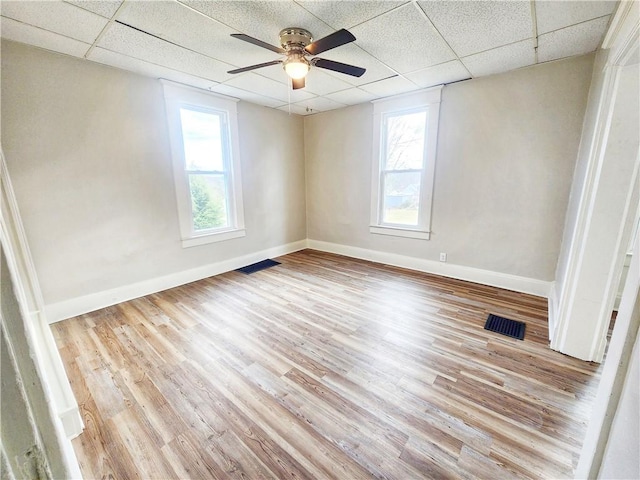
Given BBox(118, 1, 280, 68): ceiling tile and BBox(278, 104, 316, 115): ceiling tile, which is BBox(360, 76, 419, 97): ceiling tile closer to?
BBox(278, 104, 316, 115): ceiling tile

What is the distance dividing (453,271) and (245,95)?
144 inches

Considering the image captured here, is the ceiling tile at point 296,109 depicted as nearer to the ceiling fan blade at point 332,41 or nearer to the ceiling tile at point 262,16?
the ceiling tile at point 262,16

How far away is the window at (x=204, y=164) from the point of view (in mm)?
3250

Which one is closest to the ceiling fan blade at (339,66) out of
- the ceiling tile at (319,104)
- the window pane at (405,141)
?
the ceiling tile at (319,104)

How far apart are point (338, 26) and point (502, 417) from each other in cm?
284

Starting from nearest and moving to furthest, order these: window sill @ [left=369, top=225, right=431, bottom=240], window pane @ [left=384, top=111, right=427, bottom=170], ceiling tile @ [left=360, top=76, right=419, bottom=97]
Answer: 1. ceiling tile @ [left=360, top=76, right=419, bottom=97]
2. window pane @ [left=384, top=111, right=427, bottom=170]
3. window sill @ [left=369, top=225, right=431, bottom=240]

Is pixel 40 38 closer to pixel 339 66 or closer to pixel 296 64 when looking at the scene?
pixel 296 64

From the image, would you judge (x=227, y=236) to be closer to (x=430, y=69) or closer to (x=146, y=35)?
(x=146, y=35)

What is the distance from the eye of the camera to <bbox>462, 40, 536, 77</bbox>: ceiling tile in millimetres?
2379

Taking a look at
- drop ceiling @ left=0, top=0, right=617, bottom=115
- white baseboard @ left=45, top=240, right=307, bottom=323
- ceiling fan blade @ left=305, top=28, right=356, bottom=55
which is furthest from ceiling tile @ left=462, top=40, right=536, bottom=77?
white baseboard @ left=45, top=240, right=307, bottom=323

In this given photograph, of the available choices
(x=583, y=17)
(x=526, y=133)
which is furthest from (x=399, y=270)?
(x=583, y=17)

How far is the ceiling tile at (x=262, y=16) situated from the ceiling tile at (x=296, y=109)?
2.04m

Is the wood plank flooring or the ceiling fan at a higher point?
the ceiling fan

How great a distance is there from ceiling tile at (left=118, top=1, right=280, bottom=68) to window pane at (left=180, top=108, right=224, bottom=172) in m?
1.13
